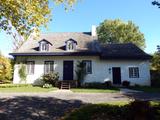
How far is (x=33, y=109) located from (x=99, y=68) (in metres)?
18.4

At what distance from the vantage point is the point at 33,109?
41.4 feet

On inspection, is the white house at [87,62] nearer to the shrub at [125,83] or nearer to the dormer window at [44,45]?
the dormer window at [44,45]

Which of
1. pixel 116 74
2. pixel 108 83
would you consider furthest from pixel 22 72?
pixel 116 74

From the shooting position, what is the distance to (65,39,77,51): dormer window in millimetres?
30967

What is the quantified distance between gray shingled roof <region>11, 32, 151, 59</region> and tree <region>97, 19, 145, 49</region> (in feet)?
91.3

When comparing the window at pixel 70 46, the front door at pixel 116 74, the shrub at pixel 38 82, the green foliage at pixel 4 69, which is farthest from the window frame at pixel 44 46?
the front door at pixel 116 74

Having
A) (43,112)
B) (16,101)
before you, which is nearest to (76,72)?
(16,101)

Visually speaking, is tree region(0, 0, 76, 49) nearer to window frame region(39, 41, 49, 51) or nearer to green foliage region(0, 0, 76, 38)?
green foliage region(0, 0, 76, 38)

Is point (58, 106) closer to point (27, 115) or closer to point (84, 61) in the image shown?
point (27, 115)

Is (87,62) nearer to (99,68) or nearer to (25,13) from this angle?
(99,68)

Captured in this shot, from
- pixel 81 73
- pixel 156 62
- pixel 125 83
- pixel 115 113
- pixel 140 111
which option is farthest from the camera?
pixel 156 62

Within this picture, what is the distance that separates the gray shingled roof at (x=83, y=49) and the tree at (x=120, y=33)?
1095 inches

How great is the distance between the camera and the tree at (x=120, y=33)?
6150 cm

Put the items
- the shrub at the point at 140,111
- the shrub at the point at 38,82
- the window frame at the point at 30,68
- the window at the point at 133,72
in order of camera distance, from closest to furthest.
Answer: the shrub at the point at 140,111 → the window at the point at 133,72 → the shrub at the point at 38,82 → the window frame at the point at 30,68
